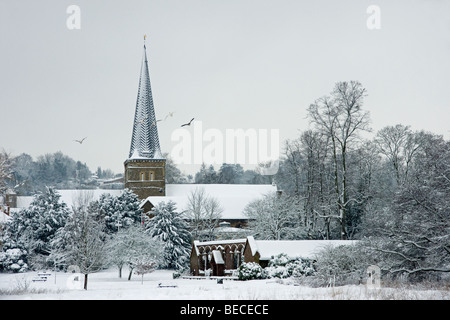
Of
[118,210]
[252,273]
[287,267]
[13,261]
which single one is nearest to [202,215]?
[118,210]

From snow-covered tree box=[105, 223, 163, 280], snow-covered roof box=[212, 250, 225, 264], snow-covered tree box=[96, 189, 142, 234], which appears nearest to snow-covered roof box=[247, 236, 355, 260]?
snow-covered roof box=[212, 250, 225, 264]

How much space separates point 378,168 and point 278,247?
59.9 feet

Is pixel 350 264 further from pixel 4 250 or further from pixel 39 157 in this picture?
pixel 39 157

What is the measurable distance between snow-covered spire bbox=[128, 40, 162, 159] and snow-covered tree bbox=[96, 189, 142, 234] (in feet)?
28.3

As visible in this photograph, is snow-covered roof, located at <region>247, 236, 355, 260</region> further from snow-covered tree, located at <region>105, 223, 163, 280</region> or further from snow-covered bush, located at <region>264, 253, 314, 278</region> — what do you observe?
snow-covered tree, located at <region>105, 223, 163, 280</region>

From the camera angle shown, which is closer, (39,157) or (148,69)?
(148,69)

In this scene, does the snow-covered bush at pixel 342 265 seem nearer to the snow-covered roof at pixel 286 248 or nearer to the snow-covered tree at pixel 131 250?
the snow-covered roof at pixel 286 248

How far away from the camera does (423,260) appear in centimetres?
2059

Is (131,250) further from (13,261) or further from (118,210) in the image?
(13,261)

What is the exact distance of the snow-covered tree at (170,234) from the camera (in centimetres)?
4616

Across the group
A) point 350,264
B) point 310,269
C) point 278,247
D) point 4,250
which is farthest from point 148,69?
point 350,264

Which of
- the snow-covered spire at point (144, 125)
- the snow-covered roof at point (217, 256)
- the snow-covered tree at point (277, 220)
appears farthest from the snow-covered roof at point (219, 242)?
the snow-covered spire at point (144, 125)

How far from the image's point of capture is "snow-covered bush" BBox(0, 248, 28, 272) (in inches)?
1710

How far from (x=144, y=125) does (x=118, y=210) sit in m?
12.5
